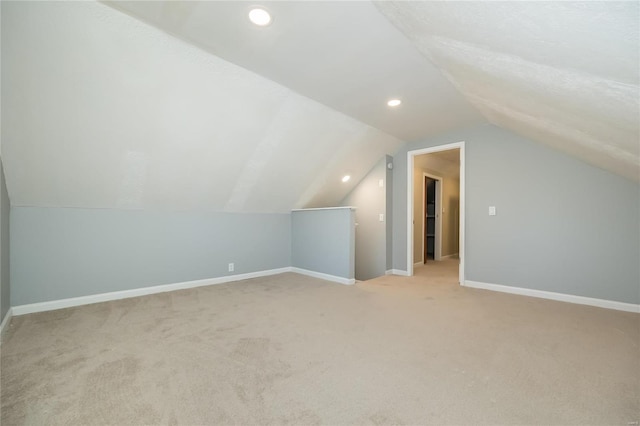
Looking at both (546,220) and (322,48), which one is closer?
(322,48)

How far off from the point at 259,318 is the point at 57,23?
2.66m

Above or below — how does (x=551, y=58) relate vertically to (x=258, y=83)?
below

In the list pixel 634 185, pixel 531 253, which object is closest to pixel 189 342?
pixel 531 253

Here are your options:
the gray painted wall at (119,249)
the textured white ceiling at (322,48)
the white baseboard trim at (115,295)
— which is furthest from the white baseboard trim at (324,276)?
the textured white ceiling at (322,48)

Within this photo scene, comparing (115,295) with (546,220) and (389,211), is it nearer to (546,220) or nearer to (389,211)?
(389,211)

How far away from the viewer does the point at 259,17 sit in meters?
1.81

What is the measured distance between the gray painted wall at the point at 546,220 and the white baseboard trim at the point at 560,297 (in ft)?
0.16

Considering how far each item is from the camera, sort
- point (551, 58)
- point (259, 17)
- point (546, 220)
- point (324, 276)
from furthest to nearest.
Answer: point (324, 276)
point (546, 220)
point (259, 17)
point (551, 58)

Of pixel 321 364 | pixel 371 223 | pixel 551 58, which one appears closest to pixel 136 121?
pixel 321 364

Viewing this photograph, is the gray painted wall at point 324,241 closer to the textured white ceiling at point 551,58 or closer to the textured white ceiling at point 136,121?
the textured white ceiling at point 136,121

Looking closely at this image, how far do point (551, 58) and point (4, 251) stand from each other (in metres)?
4.30

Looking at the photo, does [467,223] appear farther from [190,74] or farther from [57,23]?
[57,23]

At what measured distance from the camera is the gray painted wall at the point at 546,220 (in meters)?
3.04

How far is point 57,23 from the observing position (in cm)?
179
